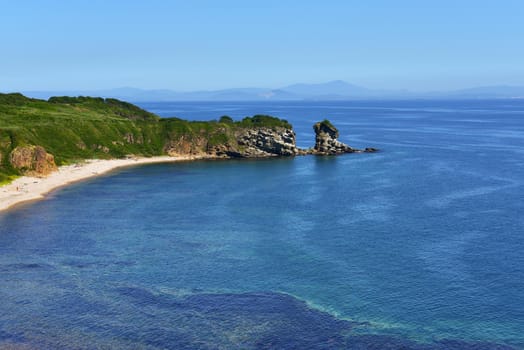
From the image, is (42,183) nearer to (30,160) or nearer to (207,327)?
(30,160)

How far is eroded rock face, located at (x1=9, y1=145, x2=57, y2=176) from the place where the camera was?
168875 mm

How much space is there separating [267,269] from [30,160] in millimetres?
109933

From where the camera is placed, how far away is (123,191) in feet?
517

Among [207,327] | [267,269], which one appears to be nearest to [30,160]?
[267,269]

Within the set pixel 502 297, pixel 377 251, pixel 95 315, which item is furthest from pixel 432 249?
pixel 95 315

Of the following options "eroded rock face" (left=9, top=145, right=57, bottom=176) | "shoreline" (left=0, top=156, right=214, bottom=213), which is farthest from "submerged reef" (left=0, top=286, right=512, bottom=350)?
"eroded rock face" (left=9, top=145, right=57, bottom=176)

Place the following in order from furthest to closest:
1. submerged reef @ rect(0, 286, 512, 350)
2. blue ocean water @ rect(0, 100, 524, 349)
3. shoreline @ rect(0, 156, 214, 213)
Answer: shoreline @ rect(0, 156, 214, 213)
blue ocean water @ rect(0, 100, 524, 349)
submerged reef @ rect(0, 286, 512, 350)

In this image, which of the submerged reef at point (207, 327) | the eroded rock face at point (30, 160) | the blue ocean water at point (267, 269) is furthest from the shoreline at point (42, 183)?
the submerged reef at point (207, 327)

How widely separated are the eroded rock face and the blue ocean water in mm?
22956

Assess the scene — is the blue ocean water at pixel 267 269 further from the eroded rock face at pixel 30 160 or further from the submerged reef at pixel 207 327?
the eroded rock face at pixel 30 160

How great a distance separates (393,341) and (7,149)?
143 m

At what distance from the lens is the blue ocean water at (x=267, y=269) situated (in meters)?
68.6

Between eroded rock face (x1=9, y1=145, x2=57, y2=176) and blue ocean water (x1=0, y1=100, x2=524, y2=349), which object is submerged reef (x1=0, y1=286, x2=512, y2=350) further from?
eroded rock face (x1=9, y1=145, x2=57, y2=176)

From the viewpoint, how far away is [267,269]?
299 ft
